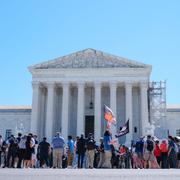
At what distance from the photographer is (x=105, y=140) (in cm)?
1956

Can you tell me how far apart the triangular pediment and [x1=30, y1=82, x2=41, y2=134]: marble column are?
2.88 metres

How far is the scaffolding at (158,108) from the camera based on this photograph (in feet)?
166

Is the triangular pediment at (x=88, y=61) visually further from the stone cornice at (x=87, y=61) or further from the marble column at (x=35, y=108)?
the marble column at (x=35, y=108)

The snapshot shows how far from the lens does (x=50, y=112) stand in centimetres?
4781

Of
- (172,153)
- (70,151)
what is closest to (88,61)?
(70,151)

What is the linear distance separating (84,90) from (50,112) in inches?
230

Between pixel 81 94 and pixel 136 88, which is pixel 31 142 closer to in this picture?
pixel 81 94

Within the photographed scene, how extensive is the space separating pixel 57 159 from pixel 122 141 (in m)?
29.1

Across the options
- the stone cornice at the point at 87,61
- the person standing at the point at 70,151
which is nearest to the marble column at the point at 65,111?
the stone cornice at the point at 87,61

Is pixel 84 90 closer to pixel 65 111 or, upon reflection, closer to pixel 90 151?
pixel 65 111

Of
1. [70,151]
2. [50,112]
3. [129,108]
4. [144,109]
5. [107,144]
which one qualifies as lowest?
[70,151]

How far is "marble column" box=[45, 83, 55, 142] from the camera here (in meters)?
47.2

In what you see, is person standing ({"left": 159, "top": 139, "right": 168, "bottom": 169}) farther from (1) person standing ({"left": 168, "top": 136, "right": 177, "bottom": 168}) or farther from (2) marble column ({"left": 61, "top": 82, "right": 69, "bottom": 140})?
(2) marble column ({"left": 61, "top": 82, "right": 69, "bottom": 140})

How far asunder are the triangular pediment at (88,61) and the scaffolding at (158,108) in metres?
7.20
